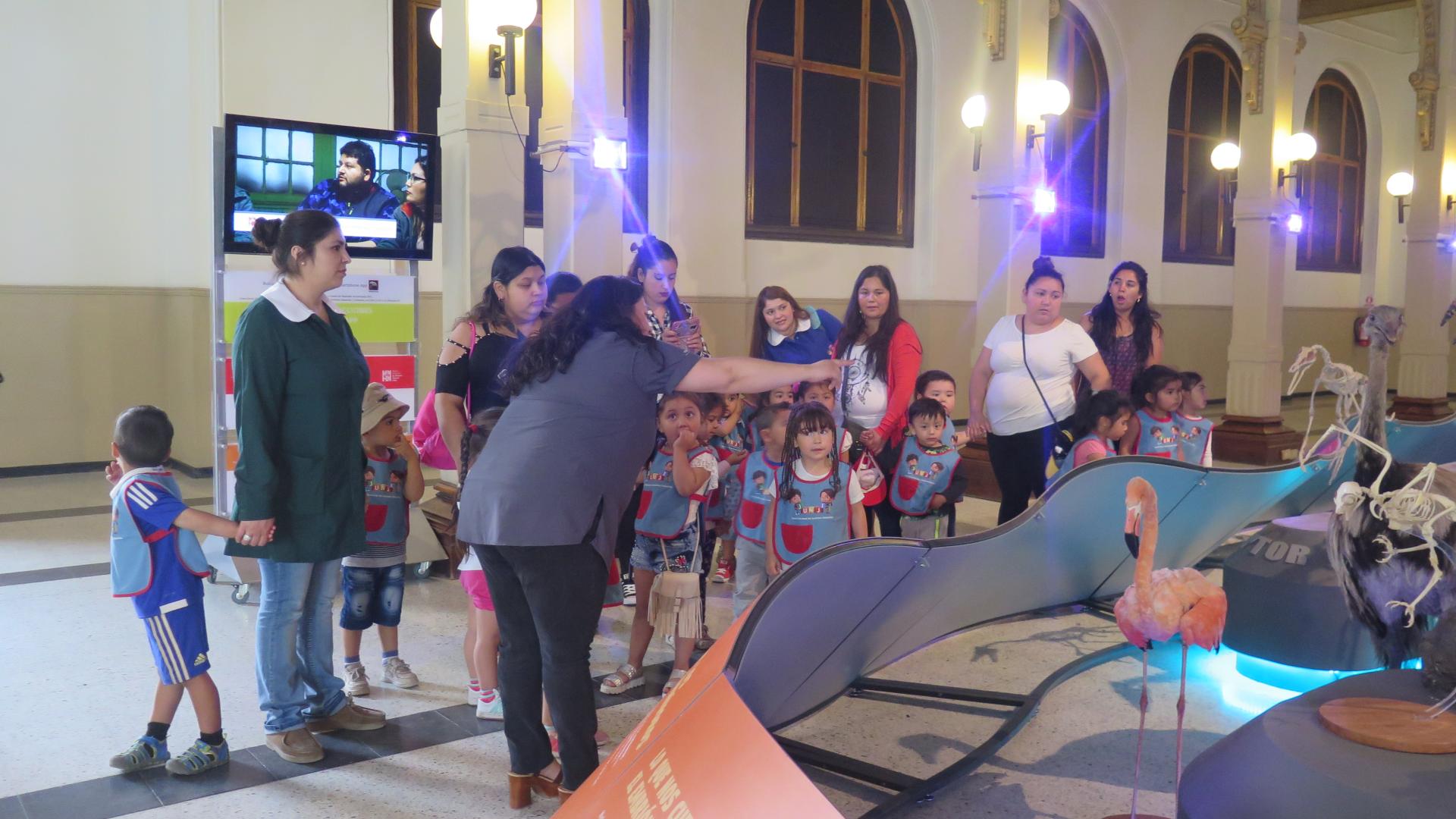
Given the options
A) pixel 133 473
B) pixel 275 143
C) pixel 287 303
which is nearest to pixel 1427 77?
pixel 275 143

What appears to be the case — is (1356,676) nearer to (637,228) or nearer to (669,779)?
(669,779)

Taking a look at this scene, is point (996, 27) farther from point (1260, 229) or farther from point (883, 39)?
point (1260, 229)

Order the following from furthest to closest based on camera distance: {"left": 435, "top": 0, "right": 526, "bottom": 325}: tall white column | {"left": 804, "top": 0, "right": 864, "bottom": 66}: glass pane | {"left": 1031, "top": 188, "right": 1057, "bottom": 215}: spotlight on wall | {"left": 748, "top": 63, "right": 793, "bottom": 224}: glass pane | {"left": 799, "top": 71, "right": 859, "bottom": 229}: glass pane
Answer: {"left": 799, "top": 71, "right": 859, "bottom": 229}: glass pane → {"left": 804, "top": 0, "right": 864, "bottom": 66}: glass pane → {"left": 748, "top": 63, "right": 793, "bottom": 224}: glass pane → {"left": 1031, "top": 188, "right": 1057, "bottom": 215}: spotlight on wall → {"left": 435, "top": 0, "right": 526, "bottom": 325}: tall white column

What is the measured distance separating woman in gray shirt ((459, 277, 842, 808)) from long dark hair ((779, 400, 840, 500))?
93 centimetres

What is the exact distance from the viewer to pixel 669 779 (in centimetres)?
157


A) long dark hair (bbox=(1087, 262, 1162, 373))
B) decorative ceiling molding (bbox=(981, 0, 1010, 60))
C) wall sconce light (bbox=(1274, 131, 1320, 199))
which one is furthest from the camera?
wall sconce light (bbox=(1274, 131, 1320, 199))

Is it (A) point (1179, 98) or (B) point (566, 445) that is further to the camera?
(A) point (1179, 98)

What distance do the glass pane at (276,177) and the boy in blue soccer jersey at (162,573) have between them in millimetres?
2439

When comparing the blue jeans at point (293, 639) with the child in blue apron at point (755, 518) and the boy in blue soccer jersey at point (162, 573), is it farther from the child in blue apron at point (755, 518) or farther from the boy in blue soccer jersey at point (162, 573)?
the child in blue apron at point (755, 518)

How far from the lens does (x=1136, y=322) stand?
5.75m

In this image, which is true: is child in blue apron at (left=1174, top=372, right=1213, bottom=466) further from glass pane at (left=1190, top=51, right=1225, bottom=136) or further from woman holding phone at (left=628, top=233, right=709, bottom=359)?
glass pane at (left=1190, top=51, right=1225, bottom=136)

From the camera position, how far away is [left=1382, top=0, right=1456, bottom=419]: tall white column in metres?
12.4

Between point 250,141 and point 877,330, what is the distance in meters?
3.13

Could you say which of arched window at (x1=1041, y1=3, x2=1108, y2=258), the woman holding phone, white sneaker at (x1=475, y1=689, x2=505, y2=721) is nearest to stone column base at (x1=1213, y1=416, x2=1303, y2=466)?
arched window at (x1=1041, y1=3, x2=1108, y2=258)
